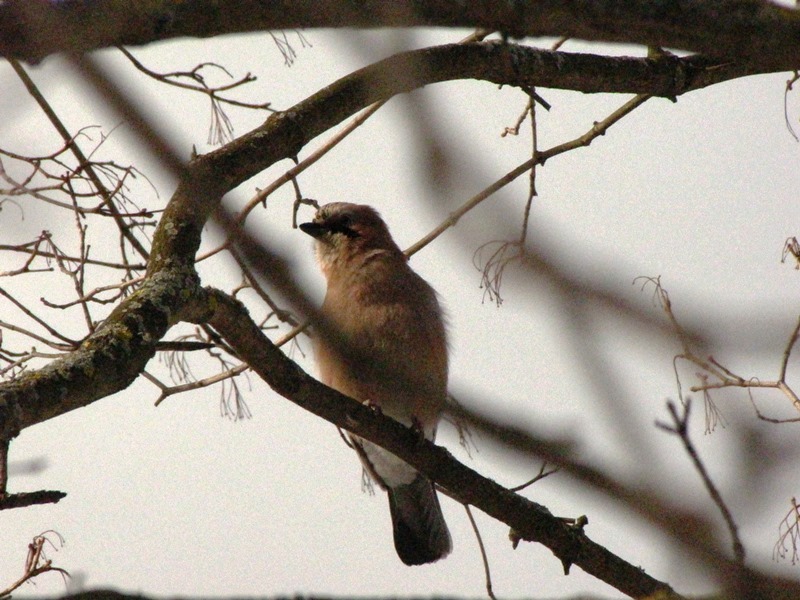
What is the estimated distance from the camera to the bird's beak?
6.44m

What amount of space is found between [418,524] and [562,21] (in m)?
4.68

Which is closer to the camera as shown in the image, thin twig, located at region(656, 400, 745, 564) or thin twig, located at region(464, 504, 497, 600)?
thin twig, located at region(656, 400, 745, 564)

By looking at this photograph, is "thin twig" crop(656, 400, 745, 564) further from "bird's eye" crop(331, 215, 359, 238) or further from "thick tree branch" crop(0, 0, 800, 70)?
"bird's eye" crop(331, 215, 359, 238)

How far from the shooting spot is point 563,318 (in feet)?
3.74

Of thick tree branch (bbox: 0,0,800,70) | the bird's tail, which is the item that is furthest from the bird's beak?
thick tree branch (bbox: 0,0,800,70)

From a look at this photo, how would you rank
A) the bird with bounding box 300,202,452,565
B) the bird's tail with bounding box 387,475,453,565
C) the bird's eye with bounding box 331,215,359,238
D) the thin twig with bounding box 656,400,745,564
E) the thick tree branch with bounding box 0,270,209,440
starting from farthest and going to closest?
the bird's eye with bounding box 331,215,359,238
the bird's tail with bounding box 387,475,453,565
the bird with bounding box 300,202,452,565
the thick tree branch with bounding box 0,270,209,440
the thin twig with bounding box 656,400,745,564

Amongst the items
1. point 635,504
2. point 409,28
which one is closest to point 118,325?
point 409,28

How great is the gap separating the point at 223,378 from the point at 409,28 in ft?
11.3

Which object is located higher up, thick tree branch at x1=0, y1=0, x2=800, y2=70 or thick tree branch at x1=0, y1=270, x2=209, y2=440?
thick tree branch at x1=0, y1=0, x2=800, y2=70

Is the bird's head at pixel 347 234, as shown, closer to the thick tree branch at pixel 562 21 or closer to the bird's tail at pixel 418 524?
the bird's tail at pixel 418 524

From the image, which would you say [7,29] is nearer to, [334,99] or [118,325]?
[118,325]

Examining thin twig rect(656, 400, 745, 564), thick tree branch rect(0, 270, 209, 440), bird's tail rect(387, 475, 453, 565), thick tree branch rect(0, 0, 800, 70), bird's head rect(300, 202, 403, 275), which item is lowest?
thin twig rect(656, 400, 745, 564)

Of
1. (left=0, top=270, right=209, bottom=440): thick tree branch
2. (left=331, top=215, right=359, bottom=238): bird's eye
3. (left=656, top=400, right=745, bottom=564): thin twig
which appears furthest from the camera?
(left=331, top=215, right=359, bottom=238): bird's eye

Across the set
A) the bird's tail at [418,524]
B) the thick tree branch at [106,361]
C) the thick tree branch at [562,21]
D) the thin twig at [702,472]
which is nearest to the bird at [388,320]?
the bird's tail at [418,524]
